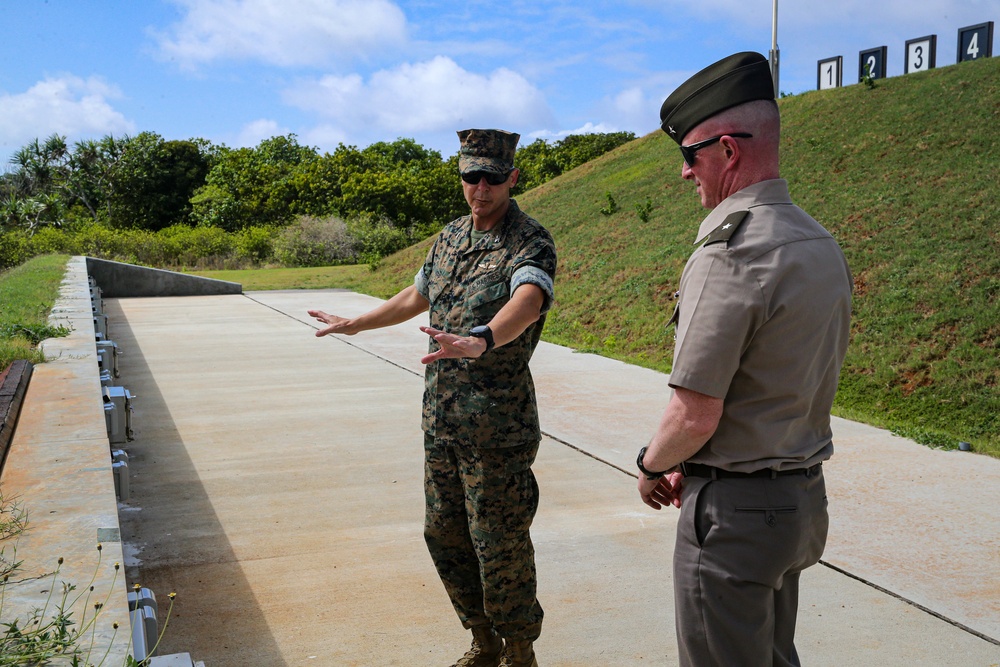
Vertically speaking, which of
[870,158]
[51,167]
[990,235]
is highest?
[51,167]

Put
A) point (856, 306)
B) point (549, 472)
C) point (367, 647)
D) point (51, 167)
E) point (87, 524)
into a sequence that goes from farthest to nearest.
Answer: point (51, 167), point (856, 306), point (549, 472), point (367, 647), point (87, 524)

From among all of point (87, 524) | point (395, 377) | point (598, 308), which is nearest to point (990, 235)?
point (598, 308)

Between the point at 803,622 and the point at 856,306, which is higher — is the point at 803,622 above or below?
below

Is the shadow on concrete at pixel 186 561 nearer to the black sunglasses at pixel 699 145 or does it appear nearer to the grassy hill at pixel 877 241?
the black sunglasses at pixel 699 145

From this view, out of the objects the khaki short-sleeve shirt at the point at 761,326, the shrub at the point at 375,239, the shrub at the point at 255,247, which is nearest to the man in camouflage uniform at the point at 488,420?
the khaki short-sleeve shirt at the point at 761,326

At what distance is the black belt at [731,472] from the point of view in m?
2.18

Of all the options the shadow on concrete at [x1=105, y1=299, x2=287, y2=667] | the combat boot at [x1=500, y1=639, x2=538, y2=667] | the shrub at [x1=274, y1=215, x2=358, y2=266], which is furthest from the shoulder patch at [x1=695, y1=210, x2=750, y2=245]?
the shrub at [x1=274, y1=215, x2=358, y2=266]

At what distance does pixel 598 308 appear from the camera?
15141 mm

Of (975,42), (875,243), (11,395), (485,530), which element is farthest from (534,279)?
(975,42)

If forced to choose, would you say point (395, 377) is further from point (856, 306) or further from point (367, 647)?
point (367, 647)

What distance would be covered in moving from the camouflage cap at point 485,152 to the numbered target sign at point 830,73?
94.2ft

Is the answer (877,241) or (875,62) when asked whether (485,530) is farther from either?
(875,62)

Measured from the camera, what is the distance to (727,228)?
2135 millimetres

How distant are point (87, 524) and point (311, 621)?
1078 millimetres
